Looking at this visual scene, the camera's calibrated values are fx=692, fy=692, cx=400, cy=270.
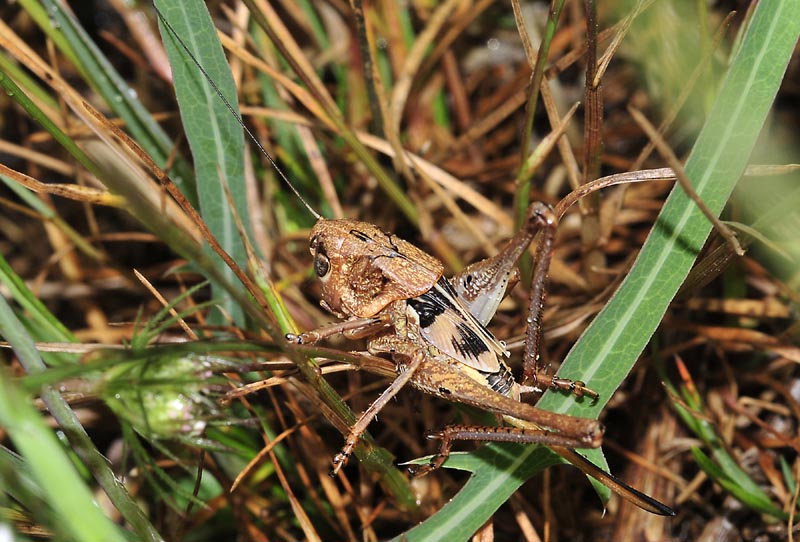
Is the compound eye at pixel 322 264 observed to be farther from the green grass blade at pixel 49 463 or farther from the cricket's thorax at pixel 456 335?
the green grass blade at pixel 49 463

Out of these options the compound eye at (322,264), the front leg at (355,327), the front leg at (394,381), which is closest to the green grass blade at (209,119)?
the compound eye at (322,264)

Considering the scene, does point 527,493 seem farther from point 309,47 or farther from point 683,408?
point 309,47

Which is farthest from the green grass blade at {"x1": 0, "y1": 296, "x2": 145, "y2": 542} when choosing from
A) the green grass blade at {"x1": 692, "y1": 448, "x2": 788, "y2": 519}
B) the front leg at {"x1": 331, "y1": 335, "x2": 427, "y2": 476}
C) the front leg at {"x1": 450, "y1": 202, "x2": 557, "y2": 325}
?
the green grass blade at {"x1": 692, "y1": 448, "x2": 788, "y2": 519}

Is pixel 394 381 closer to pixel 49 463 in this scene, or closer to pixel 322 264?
pixel 322 264

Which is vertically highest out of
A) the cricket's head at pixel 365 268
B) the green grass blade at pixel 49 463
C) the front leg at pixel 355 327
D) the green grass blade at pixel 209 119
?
the green grass blade at pixel 209 119

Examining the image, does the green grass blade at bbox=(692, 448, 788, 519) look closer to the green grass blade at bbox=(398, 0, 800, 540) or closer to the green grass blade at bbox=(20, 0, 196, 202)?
the green grass blade at bbox=(398, 0, 800, 540)

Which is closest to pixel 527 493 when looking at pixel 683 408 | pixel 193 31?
pixel 683 408

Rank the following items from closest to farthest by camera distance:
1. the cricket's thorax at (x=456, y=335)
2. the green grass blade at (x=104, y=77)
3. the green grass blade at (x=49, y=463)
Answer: the green grass blade at (x=49, y=463)
the cricket's thorax at (x=456, y=335)
the green grass blade at (x=104, y=77)
